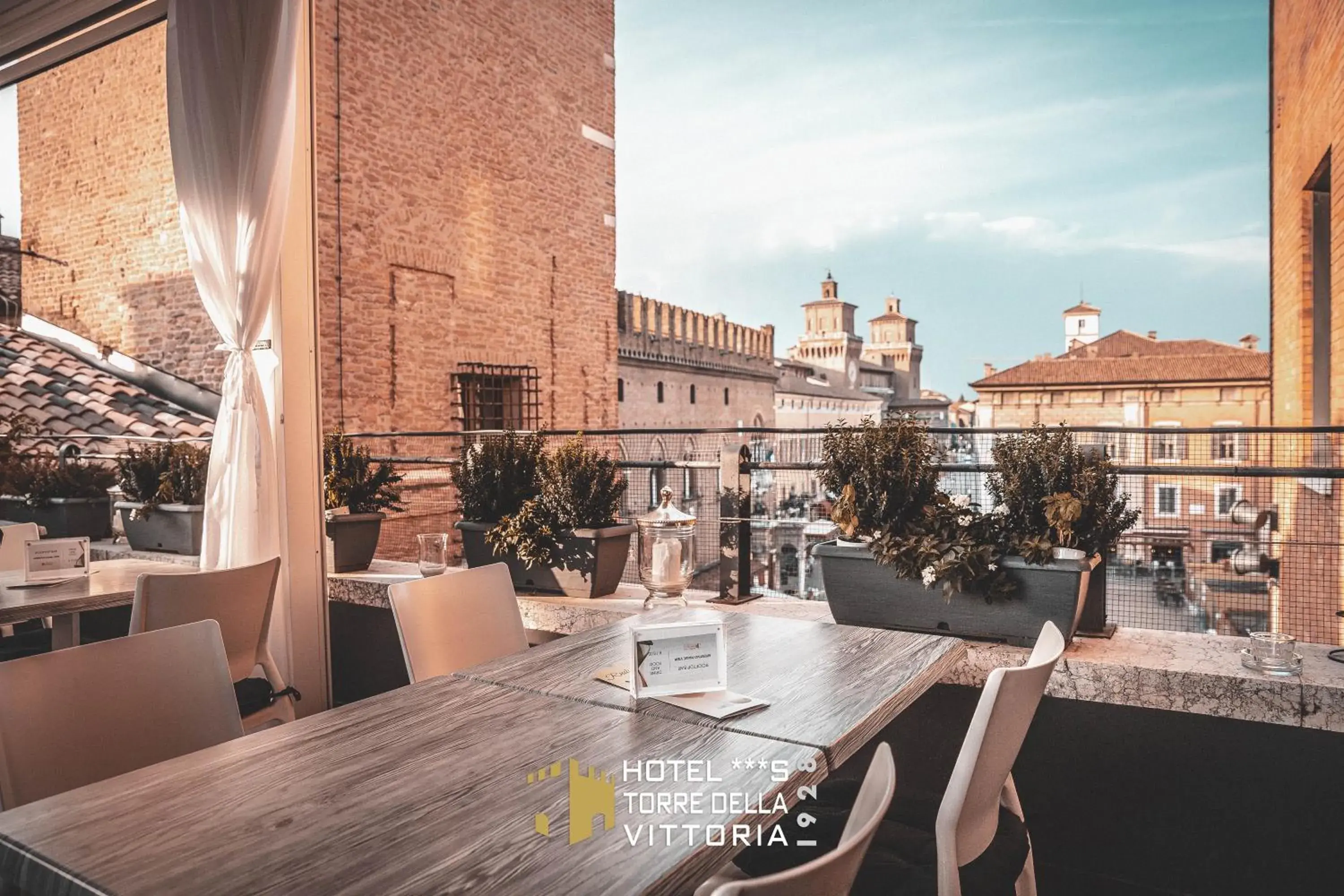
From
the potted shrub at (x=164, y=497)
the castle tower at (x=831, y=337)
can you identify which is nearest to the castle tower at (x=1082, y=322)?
the castle tower at (x=831, y=337)

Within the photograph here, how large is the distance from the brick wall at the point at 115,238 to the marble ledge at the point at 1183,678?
655 centimetres

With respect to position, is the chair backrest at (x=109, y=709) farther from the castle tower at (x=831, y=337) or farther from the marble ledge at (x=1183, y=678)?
the castle tower at (x=831, y=337)

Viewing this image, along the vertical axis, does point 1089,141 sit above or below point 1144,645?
above

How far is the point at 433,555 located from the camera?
273 cm

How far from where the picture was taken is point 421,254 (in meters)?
8.89

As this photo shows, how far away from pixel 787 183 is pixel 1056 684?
53.5m

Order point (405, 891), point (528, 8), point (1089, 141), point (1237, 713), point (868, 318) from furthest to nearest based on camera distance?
point (868, 318) → point (1089, 141) → point (528, 8) → point (1237, 713) → point (405, 891)

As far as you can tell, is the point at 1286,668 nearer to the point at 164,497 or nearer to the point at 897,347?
the point at 164,497

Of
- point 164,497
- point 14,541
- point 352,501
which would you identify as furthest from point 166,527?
point 352,501

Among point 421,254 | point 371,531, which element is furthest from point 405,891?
point 421,254

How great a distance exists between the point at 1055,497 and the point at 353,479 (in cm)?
Answer: 282

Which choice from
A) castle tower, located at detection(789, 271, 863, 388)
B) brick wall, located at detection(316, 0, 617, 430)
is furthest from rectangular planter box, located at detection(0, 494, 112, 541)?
castle tower, located at detection(789, 271, 863, 388)

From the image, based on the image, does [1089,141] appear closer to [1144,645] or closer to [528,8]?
[528,8]

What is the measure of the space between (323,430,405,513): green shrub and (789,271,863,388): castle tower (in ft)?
170
